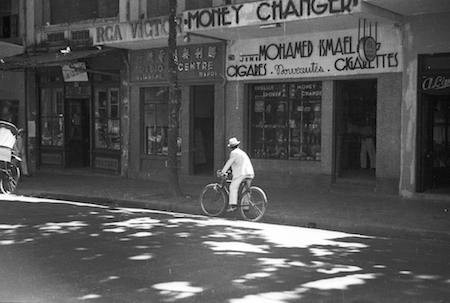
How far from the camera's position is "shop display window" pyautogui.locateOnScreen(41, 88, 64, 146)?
19625 millimetres

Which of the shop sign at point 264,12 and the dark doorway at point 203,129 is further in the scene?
the dark doorway at point 203,129

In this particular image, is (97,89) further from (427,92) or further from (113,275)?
(113,275)

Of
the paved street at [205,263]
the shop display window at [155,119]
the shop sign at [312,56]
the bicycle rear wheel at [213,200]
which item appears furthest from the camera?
the shop display window at [155,119]

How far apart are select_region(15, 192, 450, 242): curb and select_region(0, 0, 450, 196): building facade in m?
3.54

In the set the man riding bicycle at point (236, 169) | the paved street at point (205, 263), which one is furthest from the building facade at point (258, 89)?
the paved street at point (205, 263)

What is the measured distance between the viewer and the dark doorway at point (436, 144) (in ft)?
42.3

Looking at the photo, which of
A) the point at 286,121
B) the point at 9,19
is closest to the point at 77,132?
the point at 9,19

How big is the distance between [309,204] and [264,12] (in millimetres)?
4488

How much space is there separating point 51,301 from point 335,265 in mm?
3363

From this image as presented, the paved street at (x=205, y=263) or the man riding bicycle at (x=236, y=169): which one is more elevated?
the man riding bicycle at (x=236, y=169)

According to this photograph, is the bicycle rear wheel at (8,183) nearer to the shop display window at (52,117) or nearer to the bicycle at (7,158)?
the bicycle at (7,158)

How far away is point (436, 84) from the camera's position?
12.5 metres

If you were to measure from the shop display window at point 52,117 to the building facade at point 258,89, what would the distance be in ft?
0.14

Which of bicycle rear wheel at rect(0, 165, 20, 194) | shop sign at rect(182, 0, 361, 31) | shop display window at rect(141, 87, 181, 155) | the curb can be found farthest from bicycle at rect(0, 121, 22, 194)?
shop sign at rect(182, 0, 361, 31)
